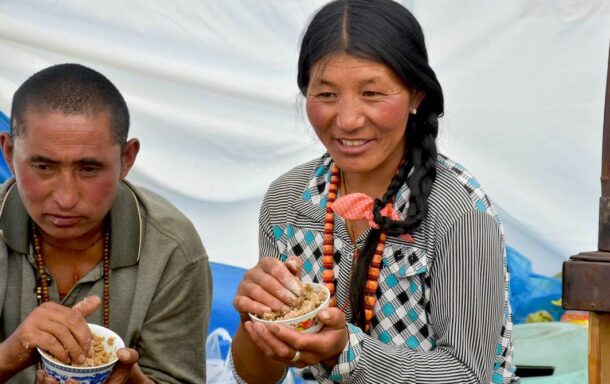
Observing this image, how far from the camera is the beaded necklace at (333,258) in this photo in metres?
2.99

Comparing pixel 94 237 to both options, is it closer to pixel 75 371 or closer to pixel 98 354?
pixel 98 354

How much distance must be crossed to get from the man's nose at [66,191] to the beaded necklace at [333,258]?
2.38 feet

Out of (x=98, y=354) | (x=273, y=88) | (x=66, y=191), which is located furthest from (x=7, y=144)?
(x=273, y=88)

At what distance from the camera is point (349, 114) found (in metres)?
2.90

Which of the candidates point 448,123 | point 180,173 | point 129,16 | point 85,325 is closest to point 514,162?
point 448,123

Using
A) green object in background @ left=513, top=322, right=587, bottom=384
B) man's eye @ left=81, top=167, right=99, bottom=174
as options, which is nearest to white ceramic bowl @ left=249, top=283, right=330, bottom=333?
man's eye @ left=81, top=167, right=99, bottom=174

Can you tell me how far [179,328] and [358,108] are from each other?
975mm

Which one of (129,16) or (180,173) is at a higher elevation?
(129,16)

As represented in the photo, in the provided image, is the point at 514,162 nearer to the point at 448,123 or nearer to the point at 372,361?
the point at 448,123

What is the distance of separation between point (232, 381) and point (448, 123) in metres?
1.40

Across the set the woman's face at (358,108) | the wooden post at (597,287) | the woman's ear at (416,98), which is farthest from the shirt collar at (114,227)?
the wooden post at (597,287)

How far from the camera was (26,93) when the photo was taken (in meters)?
3.17

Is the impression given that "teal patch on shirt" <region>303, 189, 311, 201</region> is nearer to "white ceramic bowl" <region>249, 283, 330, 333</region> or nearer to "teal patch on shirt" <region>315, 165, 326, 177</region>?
"teal patch on shirt" <region>315, 165, 326, 177</region>

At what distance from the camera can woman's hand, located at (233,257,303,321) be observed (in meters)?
2.67
